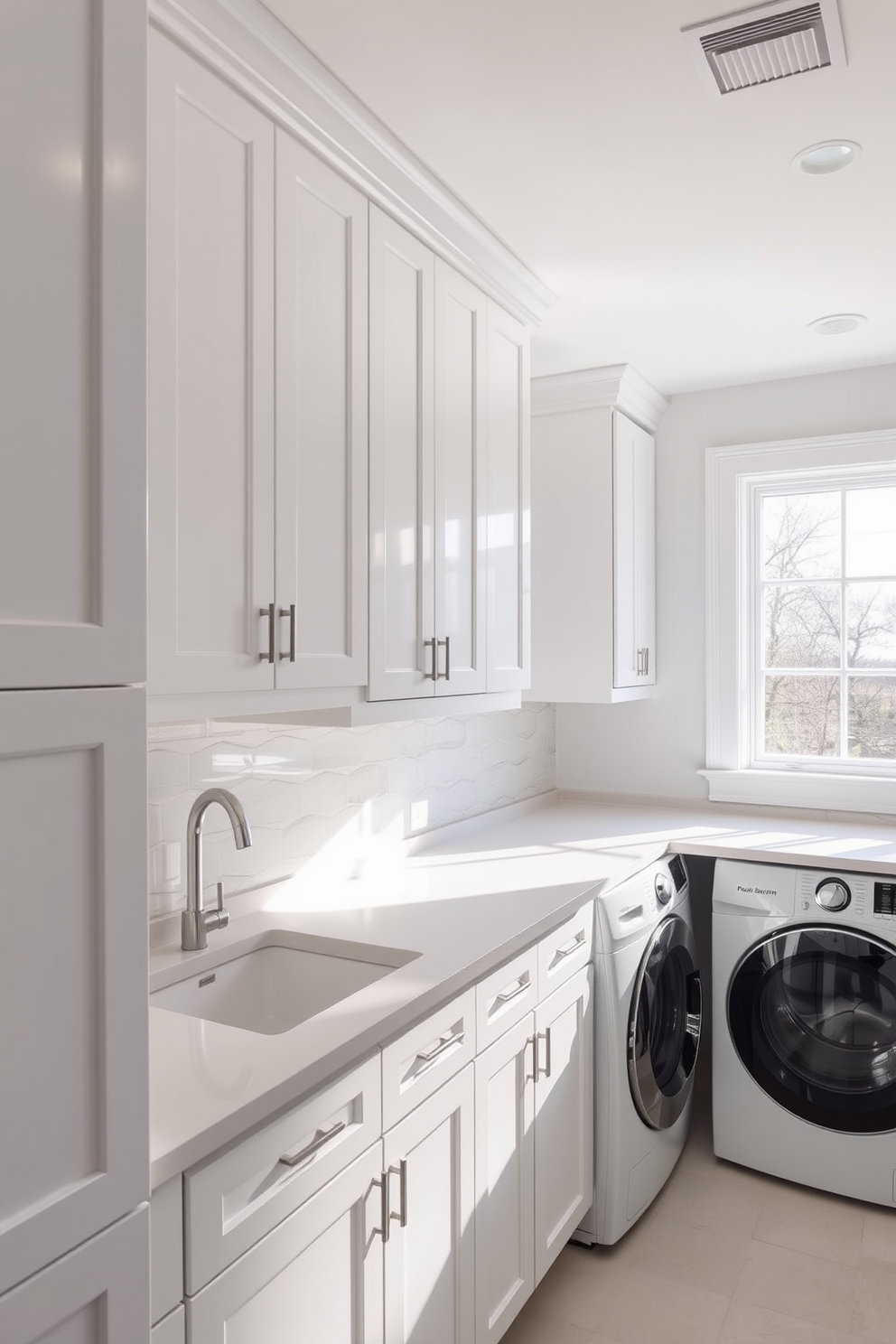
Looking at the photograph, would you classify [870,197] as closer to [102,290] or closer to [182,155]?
[182,155]

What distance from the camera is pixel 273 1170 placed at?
1230mm

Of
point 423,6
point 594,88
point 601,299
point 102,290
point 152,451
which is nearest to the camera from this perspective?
point 102,290

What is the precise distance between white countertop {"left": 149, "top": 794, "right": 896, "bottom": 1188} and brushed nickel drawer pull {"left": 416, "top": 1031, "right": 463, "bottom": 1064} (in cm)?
8

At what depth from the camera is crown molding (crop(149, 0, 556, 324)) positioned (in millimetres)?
1396

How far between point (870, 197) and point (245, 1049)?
208cm

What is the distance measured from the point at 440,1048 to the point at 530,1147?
1.83ft

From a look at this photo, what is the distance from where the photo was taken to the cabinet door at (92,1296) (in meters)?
0.73

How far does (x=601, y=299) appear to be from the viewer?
8.39ft

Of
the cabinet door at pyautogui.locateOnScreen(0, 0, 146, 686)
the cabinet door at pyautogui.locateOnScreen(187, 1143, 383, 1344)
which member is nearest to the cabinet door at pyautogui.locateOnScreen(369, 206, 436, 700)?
the cabinet door at pyautogui.locateOnScreen(187, 1143, 383, 1344)

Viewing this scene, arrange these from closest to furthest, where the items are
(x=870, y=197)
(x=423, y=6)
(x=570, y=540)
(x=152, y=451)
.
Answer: (x=152, y=451), (x=423, y=6), (x=870, y=197), (x=570, y=540)

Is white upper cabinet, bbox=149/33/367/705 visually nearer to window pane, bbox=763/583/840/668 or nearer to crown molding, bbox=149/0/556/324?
crown molding, bbox=149/0/556/324

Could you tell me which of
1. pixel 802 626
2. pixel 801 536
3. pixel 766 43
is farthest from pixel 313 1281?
pixel 801 536

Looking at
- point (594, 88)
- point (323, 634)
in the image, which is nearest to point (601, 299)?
point (594, 88)

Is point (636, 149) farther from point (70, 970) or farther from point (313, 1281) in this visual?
point (313, 1281)
